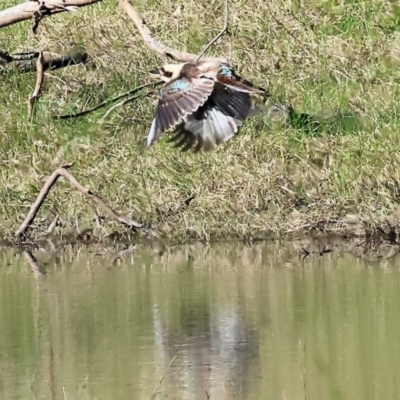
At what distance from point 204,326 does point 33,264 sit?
76.7 inches

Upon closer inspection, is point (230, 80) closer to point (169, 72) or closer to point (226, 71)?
point (226, 71)

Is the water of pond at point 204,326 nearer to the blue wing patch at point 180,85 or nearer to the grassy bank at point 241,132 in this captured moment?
the grassy bank at point 241,132

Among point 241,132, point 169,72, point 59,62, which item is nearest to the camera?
point 169,72

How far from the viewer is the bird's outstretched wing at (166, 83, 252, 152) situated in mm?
6898

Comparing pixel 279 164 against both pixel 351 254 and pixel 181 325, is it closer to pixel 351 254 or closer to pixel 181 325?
pixel 351 254

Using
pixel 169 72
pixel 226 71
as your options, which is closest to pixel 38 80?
pixel 169 72

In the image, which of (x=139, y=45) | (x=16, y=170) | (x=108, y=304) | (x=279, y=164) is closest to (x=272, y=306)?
(x=108, y=304)

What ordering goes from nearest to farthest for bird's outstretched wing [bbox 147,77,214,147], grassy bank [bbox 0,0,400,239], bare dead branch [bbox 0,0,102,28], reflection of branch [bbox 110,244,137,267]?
bird's outstretched wing [bbox 147,77,214,147] → reflection of branch [bbox 110,244,137,267] → bare dead branch [bbox 0,0,102,28] → grassy bank [bbox 0,0,400,239]

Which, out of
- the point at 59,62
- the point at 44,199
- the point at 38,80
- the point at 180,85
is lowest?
the point at 44,199

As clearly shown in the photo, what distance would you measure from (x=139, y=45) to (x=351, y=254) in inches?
130

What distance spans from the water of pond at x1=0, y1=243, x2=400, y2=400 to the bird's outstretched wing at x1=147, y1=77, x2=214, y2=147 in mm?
729

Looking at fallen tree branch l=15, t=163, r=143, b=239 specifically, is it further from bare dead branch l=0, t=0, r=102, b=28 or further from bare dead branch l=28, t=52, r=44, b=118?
bare dead branch l=0, t=0, r=102, b=28

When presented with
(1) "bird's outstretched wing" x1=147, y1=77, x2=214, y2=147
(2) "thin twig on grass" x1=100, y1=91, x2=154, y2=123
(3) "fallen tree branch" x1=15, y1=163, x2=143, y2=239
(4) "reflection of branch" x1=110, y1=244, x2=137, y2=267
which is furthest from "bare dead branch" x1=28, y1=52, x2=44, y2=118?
(1) "bird's outstretched wing" x1=147, y1=77, x2=214, y2=147

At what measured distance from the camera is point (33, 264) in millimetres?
7551
